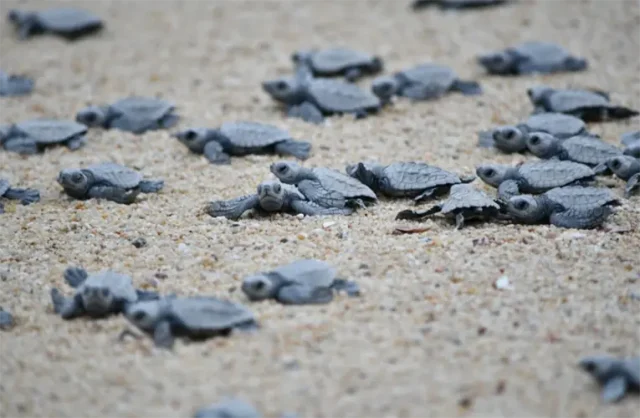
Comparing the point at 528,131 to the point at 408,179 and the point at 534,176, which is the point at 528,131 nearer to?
the point at 534,176

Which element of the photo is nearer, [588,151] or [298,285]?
[298,285]

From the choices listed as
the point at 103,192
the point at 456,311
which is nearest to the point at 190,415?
the point at 456,311

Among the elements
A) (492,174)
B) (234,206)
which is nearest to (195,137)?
(234,206)

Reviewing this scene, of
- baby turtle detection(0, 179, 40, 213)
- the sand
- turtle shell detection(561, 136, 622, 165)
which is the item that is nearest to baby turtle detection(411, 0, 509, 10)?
the sand

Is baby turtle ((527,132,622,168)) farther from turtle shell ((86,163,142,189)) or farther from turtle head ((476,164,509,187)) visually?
turtle shell ((86,163,142,189))

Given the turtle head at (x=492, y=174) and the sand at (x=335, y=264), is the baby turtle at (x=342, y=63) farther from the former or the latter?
the turtle head at (x=492, y=174)

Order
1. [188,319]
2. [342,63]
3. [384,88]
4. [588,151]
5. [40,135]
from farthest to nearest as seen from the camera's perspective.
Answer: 1. [342,63]
2. [384,88]
3. [40,135]
4. [588,151]
5. [188,319]

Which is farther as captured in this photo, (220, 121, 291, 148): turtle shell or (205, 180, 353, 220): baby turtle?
(220, 121, 291, 148): turtle shell
